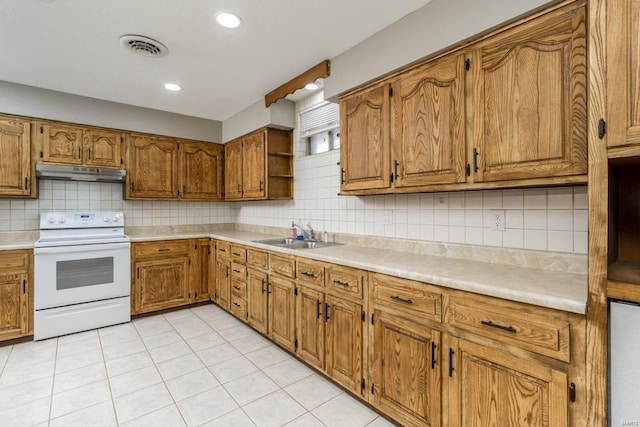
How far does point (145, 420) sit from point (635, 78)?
2.84m

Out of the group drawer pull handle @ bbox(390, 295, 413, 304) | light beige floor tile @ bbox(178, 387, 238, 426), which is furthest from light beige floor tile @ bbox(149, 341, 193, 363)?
drawer pull handle @ bbox(390, 295, 413, 304)

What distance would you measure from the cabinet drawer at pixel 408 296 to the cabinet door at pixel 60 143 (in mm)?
3526

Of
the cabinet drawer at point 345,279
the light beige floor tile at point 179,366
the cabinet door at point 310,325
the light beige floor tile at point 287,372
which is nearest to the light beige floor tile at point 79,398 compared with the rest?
the light beige floor tile at point 179,366

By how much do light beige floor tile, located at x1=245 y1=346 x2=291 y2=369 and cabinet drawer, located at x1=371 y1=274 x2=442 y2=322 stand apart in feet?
4.04

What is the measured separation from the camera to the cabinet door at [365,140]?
215 cm

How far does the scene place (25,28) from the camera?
2115mm

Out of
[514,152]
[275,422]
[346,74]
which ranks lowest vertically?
[275,422]

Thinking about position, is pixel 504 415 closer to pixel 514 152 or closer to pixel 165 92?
pixel 514 152

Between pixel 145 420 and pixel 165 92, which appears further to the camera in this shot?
pixel 165 92

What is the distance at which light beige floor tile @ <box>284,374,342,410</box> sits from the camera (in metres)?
2.04

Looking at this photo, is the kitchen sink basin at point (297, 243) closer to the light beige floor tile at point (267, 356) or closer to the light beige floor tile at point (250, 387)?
the light beige floor tile at point (267, 356)

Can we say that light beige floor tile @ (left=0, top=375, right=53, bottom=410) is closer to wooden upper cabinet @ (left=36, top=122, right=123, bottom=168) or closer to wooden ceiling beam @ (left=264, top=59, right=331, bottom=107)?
wooden upper cabinet @ (left=36, top=122, right=123, bottom=168)

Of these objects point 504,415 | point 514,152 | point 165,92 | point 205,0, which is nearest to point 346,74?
point 205,0

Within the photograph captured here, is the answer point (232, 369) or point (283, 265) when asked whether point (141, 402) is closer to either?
point (232, 369)
